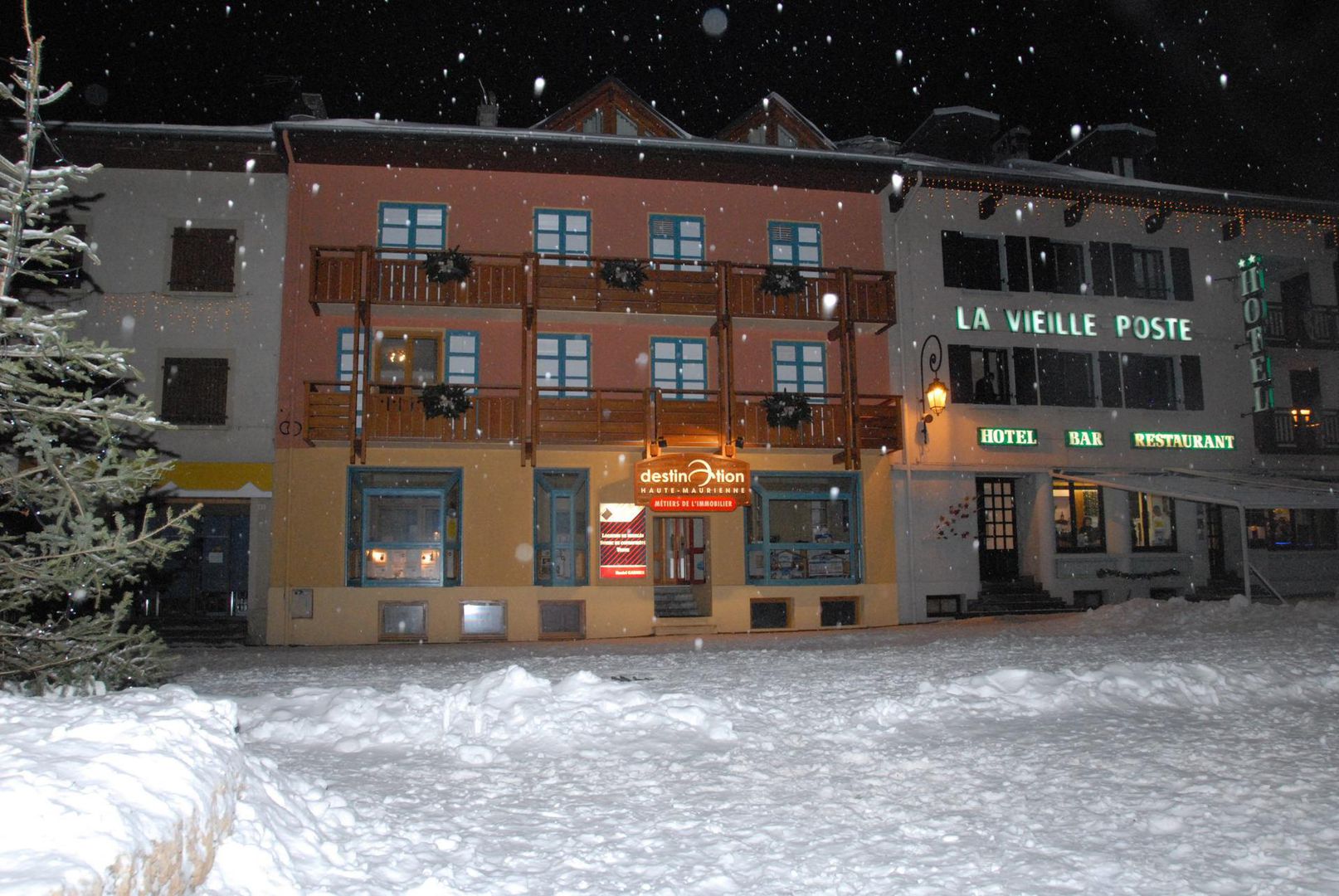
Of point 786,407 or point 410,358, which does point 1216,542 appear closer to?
point 786,407

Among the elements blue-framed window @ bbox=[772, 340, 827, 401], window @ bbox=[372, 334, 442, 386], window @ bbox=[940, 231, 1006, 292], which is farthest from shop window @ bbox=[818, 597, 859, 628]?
window @ bbox=[372, 334, 442, 386]

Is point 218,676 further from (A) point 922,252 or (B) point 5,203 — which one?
(A) point 922,252

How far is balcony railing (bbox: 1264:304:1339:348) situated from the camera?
24125 millimetres

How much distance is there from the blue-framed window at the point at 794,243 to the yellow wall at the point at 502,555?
457cm

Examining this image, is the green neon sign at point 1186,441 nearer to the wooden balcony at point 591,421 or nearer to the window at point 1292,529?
the window at point 1292,529

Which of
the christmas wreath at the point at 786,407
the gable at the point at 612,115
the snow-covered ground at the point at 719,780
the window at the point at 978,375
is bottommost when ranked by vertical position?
the snow-covered ground at the point at 719,780

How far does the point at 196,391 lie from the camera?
18.9m

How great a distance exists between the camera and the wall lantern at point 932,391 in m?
20.3

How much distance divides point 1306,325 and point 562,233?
19379 millimetres

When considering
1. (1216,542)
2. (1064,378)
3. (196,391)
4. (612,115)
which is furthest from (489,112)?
(1216,542)

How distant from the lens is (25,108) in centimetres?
494

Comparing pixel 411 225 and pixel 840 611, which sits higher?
pixel 411 225

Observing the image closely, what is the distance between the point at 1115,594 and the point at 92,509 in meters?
21.4

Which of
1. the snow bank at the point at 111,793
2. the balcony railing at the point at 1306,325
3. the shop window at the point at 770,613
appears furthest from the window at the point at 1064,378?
the snow bank at the point at 111,793
